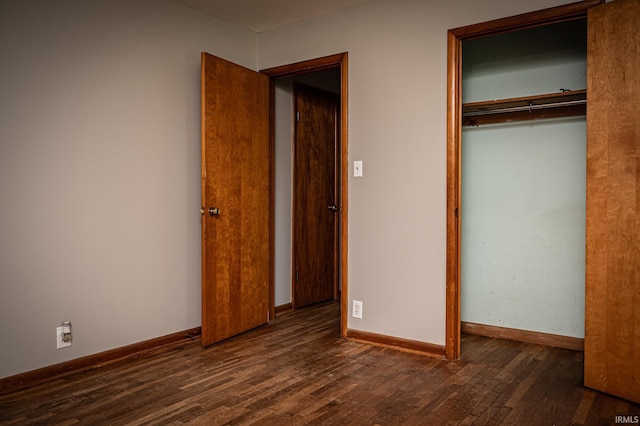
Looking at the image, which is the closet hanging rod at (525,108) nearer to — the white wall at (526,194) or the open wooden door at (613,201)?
the white wall at (526,194)

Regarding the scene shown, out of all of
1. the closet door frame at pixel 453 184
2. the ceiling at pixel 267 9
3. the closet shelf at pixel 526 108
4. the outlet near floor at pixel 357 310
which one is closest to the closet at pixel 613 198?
the closet shelf at pixel 526 108

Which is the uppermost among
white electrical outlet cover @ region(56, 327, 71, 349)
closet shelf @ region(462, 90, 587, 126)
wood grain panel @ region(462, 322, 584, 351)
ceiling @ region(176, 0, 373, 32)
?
ceiling @ region(176, 0, 373, 32)

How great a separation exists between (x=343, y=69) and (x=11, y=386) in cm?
285

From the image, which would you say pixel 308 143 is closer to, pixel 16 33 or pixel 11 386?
pixel 16 33

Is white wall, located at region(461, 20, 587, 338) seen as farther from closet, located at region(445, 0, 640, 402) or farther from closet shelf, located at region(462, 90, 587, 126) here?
closet, located at region(445, 0, 640, 402)

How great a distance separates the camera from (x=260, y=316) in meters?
3.95

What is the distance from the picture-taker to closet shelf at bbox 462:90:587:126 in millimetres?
3273

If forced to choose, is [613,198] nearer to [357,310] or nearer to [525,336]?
[525,336]

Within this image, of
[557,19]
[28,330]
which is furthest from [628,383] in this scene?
[28,330]

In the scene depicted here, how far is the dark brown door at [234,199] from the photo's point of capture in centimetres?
→ 338

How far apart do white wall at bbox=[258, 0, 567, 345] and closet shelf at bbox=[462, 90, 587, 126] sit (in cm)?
56

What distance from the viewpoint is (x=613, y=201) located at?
100.0 inches

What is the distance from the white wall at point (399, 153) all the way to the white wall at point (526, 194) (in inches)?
27.5

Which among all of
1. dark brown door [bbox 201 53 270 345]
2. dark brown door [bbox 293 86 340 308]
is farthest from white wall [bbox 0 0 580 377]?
dark brown door [bbox 293 86 340 308]
